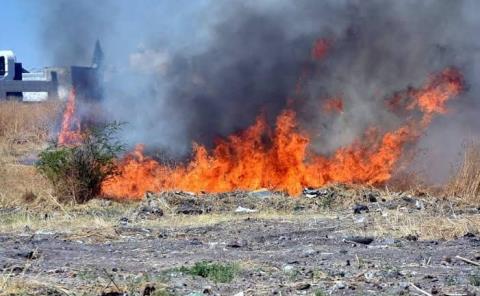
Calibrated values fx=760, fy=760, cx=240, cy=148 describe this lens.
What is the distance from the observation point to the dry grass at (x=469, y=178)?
13359mm

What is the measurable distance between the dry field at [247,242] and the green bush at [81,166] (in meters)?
0.40

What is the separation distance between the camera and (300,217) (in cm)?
1199

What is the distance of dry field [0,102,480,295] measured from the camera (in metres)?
6.62

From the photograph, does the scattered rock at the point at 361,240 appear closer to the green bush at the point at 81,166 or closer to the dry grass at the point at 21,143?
the green bush at the point at 81,166

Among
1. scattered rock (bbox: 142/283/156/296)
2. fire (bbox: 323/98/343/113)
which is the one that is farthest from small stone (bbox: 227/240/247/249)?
fire (bbox: 323/98/343/113)

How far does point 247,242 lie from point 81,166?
18.7ft

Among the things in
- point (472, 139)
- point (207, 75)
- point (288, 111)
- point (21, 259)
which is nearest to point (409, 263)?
point (21, 259)

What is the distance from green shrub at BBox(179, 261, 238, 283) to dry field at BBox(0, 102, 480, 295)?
0.6 inches

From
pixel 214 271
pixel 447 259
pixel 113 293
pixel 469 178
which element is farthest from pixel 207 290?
pixel 469 178

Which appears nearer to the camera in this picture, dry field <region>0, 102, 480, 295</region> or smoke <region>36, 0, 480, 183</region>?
dry field <region>0, 102, 480, 295</region>

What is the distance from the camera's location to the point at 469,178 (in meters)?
13.6

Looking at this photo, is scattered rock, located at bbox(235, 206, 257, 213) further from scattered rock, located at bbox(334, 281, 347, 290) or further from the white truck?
the white truck

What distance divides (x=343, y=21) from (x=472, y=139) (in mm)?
3990

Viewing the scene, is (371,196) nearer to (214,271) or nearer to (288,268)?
(288,268)
